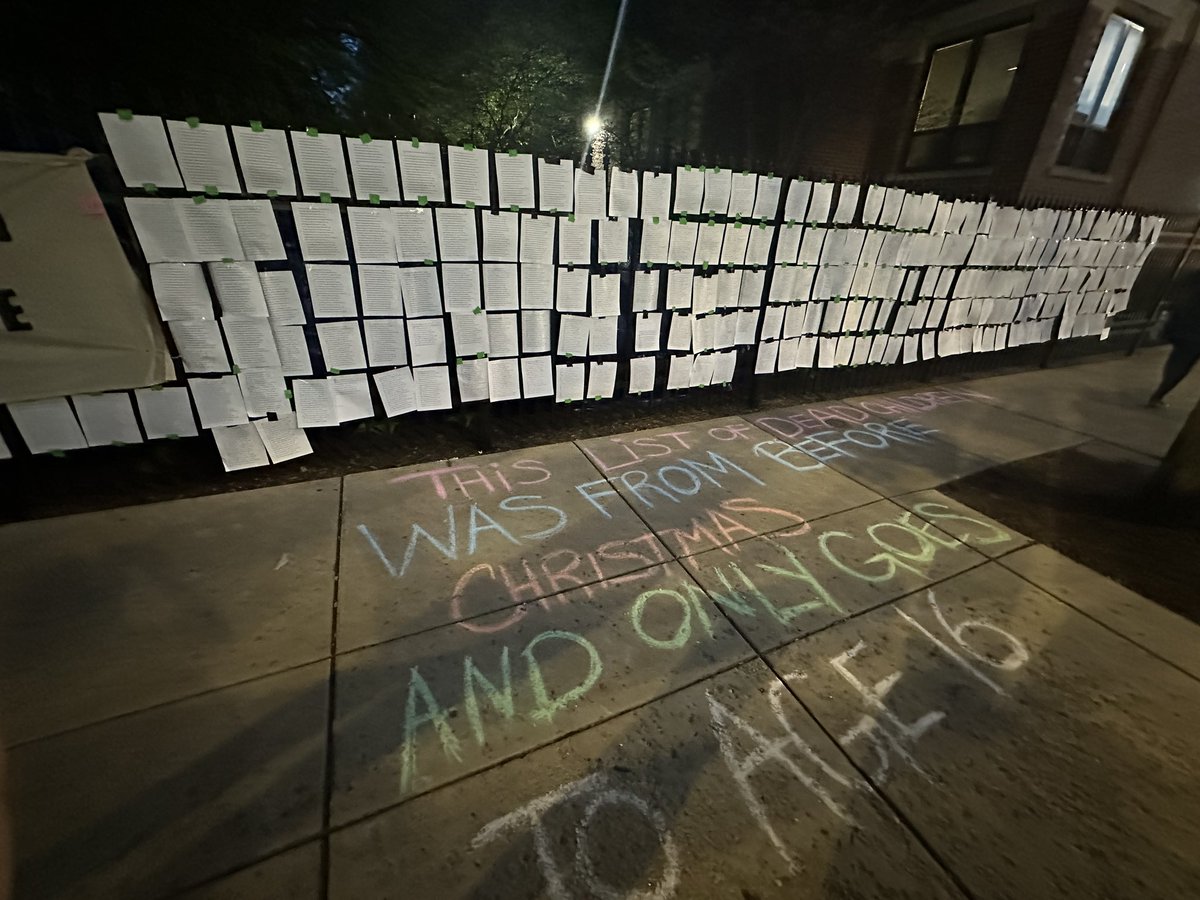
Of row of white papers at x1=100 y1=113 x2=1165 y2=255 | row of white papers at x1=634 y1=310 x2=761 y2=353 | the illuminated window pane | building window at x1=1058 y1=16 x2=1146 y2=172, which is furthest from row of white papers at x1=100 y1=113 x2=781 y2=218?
the illuminated window pane

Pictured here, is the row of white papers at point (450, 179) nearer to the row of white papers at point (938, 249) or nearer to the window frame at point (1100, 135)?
the row of white papers at point (938, 249)

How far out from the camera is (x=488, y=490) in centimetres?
332

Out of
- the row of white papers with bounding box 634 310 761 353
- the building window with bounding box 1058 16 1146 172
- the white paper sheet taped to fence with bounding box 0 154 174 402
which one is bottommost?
the row of white papers with bounding box 634 310 761 353

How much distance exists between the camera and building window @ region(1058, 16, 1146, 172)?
834cm

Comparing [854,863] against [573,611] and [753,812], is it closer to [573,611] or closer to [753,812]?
[753,812]

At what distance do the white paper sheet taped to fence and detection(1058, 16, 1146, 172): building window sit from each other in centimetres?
1315

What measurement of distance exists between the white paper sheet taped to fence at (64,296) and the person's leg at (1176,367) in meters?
9.79

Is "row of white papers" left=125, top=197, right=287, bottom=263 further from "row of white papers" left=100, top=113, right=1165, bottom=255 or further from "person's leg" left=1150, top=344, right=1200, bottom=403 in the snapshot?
"person's leg" left=1150, top=344, right=1200, bottom=403

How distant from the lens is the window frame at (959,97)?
8758 mm

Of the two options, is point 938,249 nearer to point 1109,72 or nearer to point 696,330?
point 696,330

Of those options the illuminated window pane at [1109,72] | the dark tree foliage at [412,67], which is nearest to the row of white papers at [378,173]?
the dark tree foliage at [412,67]

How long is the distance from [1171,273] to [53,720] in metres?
13.7

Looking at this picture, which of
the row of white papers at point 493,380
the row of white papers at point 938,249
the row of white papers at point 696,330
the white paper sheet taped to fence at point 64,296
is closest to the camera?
the white paper sheet taped to fence at point 64,296

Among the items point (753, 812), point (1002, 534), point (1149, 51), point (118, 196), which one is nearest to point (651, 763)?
point (753, 812)
